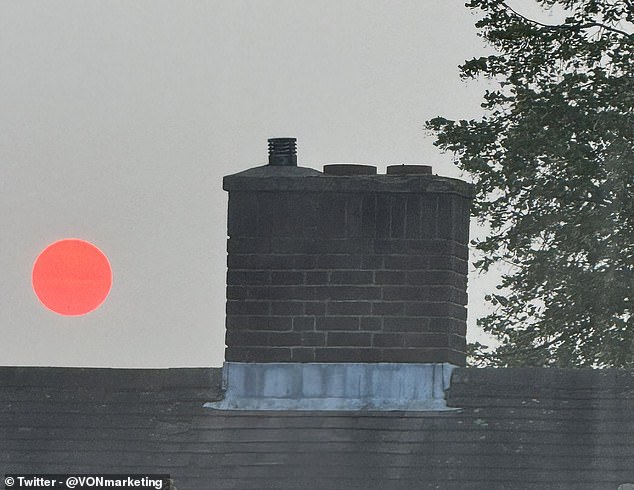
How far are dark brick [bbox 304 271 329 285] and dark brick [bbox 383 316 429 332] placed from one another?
0.53 metres

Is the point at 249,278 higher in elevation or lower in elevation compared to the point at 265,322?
higher

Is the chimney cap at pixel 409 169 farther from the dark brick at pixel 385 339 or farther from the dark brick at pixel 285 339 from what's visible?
the dark brick at pixel 285 339

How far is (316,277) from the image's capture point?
12516 mm

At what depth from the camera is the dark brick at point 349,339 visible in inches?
489

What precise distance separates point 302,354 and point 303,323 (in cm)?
23

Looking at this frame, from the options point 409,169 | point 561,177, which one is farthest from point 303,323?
point 561,177

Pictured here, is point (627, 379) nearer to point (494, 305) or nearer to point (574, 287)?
point (574, 287)

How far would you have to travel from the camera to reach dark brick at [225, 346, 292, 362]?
12477 millimetres

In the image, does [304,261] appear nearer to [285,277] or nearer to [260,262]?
[285,277]

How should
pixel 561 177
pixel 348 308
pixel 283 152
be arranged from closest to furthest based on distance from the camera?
1. pixel 348 308
2. pixel 283 152
3. pixel 561 177

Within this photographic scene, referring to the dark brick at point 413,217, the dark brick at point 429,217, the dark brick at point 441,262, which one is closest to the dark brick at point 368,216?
the dark brick at point 413,217

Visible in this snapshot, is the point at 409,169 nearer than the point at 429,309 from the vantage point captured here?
No

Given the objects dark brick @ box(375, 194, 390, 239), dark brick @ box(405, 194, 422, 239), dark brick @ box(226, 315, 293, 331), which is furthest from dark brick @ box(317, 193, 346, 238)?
dark brick @ box(226, 315, 293, 331)

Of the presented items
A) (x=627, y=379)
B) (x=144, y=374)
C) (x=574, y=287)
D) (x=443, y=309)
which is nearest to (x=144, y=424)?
(x=144, y=374)
